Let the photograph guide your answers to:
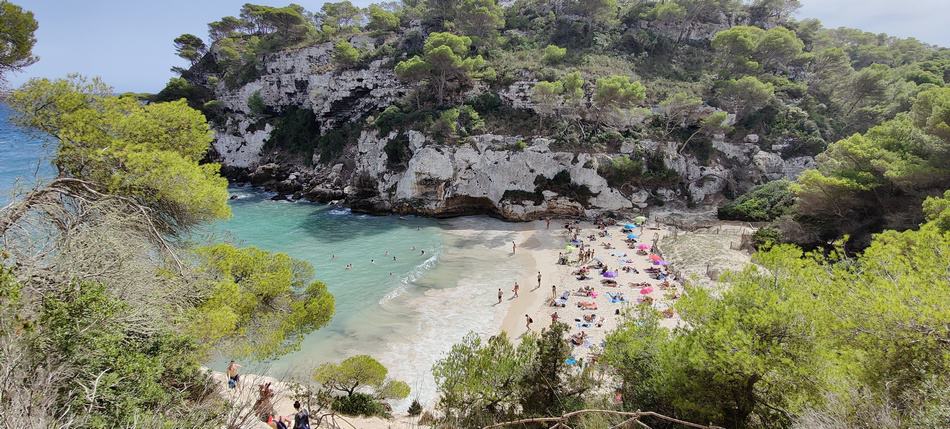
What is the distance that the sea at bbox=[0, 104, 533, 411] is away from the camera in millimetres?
15078

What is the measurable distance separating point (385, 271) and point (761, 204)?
27.8 meters

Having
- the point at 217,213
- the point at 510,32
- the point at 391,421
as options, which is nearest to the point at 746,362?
the point at 391,421

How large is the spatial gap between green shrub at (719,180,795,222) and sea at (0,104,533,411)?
17.1 meters

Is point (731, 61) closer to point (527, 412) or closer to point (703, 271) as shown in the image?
point (703, 271)

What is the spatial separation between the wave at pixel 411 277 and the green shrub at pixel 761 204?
74.8 ft

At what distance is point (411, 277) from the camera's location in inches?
897

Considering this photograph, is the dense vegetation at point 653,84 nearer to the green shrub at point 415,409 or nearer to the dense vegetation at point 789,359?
the dense vegetation at point 789,359

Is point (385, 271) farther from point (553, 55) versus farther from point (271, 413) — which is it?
point (553, 55)

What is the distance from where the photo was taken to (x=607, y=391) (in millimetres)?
11594

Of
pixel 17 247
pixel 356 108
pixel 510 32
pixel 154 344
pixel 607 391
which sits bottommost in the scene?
pixel 607 391

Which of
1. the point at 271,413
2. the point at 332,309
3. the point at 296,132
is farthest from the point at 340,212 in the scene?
the point at 271,413

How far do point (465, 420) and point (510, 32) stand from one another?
161 feet

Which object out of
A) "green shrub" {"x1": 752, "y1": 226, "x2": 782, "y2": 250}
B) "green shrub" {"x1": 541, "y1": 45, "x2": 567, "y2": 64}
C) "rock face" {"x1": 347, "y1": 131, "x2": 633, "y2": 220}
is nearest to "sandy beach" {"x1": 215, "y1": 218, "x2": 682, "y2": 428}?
"rock face" {"x1": 347, "y1": 131, "x2": 633, "y2": 220}

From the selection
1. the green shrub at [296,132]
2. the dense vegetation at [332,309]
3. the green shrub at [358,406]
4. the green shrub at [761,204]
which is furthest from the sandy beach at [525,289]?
the green shrub at [296,132]
